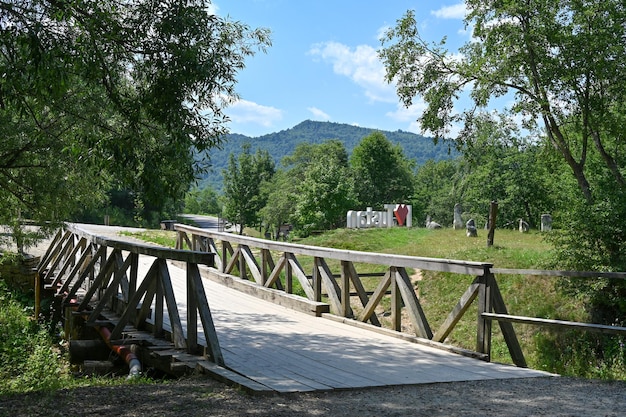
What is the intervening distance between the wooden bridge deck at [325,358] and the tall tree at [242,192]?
2468 inches

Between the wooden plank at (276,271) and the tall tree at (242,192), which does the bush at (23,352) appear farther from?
the tall tree at (242,192)

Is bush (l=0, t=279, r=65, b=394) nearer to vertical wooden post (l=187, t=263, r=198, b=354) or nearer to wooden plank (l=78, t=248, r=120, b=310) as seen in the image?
wooden plank (l=78, t=248, r=120, b=310)

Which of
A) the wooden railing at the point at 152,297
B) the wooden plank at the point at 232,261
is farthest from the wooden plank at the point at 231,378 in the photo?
the wooden plank at the point at 232,261

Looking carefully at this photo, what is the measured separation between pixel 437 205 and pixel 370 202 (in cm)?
1223

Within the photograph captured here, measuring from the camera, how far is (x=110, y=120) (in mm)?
10508

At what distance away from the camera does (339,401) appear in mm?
4871

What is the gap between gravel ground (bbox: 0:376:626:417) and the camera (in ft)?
15.0

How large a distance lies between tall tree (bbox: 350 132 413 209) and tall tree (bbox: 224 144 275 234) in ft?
38.5

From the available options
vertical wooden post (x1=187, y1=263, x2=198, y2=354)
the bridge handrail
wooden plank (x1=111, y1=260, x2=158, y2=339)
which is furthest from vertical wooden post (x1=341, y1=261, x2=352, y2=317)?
vertical wooden post (x1=187, y1=263, x2=198, y2=354)

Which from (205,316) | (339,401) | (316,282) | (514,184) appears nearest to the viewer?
(339,401)

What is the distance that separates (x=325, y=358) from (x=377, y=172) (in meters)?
61.8

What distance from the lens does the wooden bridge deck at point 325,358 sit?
18.3ft

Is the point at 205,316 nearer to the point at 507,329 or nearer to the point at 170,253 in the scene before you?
the point at 170,253

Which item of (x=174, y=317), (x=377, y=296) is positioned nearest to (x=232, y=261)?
(x=377, y=296)
